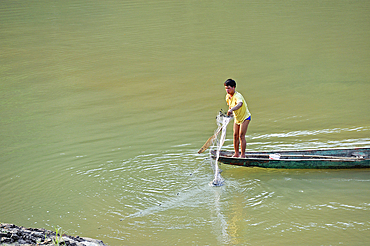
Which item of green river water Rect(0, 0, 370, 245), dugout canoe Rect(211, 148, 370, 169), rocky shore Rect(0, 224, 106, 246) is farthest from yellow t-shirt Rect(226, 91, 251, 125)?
rocky shore Rect(0, 224, 106, 246)

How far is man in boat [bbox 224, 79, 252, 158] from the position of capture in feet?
20.4

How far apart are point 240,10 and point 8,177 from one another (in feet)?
56.7

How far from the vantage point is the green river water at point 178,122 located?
546 cm

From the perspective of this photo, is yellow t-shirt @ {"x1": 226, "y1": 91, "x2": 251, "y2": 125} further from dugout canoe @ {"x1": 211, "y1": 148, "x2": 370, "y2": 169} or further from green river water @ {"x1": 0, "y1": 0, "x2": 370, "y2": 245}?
green river water @ {"x1": 0, "y1": 0, "x2": 370, "y2": 245}

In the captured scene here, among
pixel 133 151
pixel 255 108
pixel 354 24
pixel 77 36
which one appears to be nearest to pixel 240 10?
pixel 354 24

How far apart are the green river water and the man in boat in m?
0.71

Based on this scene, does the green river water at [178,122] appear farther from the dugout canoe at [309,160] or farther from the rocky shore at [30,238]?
the rocky shore at [30,238]

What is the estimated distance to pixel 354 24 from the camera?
1838 cm

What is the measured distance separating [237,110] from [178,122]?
3015 mm

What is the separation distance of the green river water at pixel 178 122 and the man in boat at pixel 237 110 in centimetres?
71

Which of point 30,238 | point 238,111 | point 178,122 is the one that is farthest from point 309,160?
point 30,238

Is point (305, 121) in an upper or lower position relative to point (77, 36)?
lower

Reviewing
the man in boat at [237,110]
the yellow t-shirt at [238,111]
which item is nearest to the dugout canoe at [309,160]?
the man in boat at [237,110]

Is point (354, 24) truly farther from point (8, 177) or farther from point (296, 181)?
point (8, 177)
